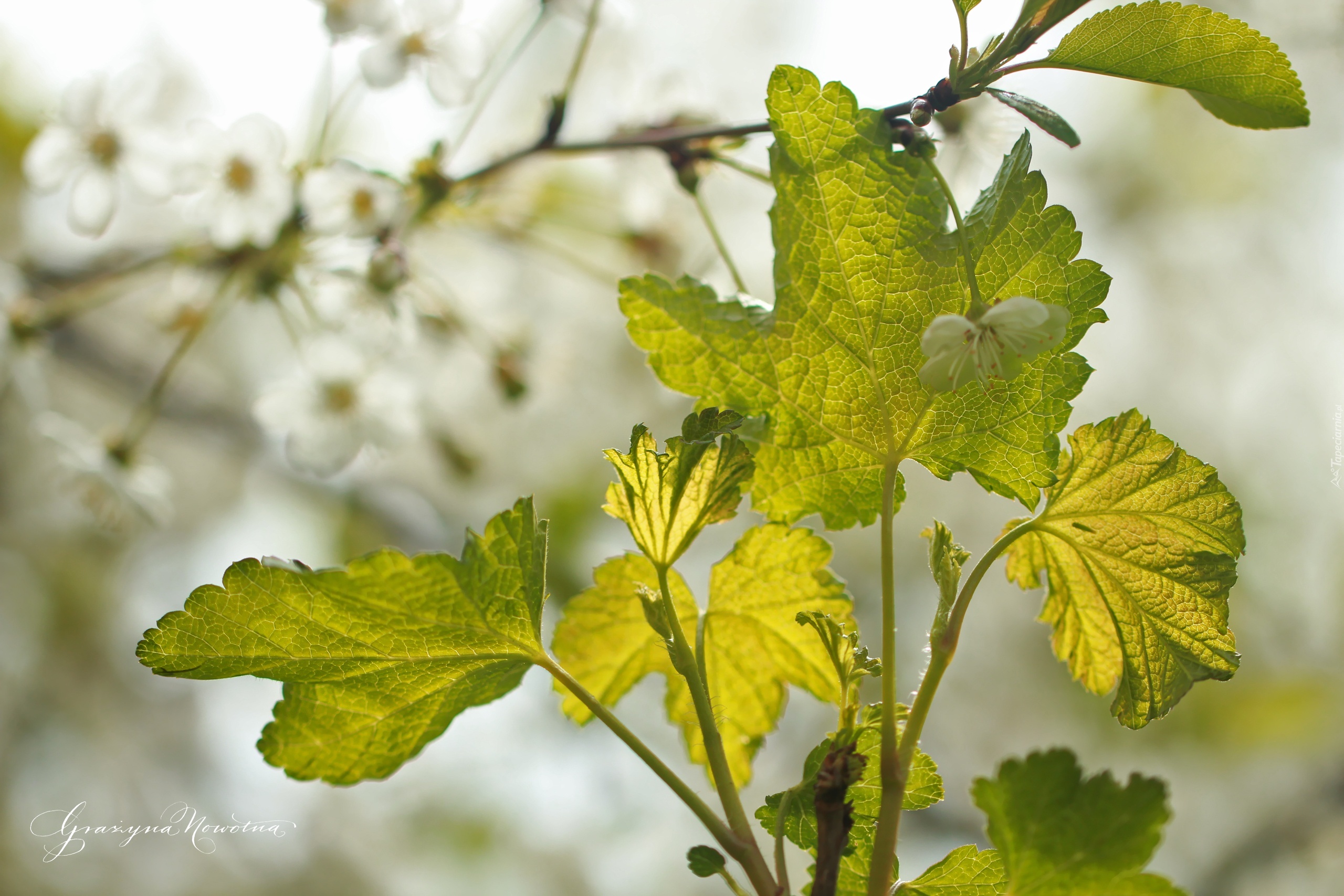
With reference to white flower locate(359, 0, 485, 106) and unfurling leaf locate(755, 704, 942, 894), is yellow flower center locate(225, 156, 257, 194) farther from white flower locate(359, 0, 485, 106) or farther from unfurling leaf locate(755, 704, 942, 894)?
unfurling leaf locate(755, 704, 942, 894)

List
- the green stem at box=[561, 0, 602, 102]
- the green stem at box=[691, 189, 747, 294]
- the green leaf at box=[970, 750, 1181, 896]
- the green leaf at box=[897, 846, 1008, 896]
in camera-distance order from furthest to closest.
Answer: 1. the green stem at box=[561, 0, 602, 102]
2. the green stem at box=[691, 189, 747, 294]
3. the green leaf at box=[897, 846, 1008, 896]
4. the green leaf at box=[970, 750, 1181, 896]

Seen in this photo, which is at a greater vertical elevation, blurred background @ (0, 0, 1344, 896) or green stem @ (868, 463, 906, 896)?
blurred background @ (0, 0, 1344, 896)

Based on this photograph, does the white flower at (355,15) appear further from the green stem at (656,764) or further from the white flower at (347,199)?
the green stem at (656,764)

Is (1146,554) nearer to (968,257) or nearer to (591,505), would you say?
(968,257)

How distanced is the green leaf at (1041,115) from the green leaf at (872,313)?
0.02 metres

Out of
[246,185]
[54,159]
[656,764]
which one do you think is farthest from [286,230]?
[656,764]

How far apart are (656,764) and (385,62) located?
837 millimetres

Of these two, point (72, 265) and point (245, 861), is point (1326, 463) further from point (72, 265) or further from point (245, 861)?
point (245, 861)

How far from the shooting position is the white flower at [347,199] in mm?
854

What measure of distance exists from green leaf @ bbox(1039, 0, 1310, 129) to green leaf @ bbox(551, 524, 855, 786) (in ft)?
0.79

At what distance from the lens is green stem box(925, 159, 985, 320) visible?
13.7 inches

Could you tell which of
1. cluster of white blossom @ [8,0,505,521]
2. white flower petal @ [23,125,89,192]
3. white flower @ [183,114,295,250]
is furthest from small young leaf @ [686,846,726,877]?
white flower petal @ [23,125,89,192]

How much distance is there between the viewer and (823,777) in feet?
1.02

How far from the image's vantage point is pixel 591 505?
5.96 ft
